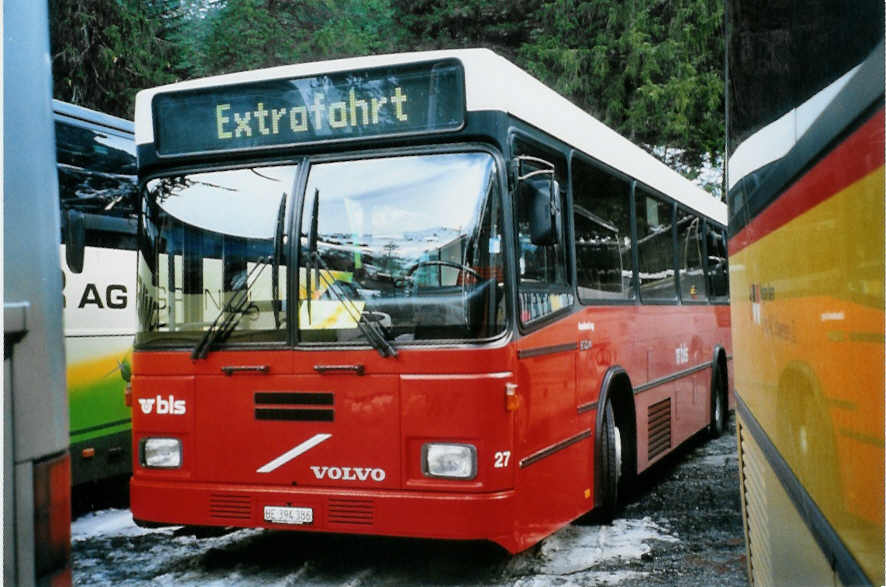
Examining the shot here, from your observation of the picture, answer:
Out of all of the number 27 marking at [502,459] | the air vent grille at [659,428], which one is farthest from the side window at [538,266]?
the air vent grille at [659,428]

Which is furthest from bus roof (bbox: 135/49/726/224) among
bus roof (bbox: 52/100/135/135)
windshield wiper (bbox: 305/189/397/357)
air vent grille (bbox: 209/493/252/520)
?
bus roof (bbox: 52/100/135/135)

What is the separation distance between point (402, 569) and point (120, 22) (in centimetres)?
1567

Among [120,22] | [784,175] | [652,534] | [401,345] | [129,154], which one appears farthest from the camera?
[120,22]

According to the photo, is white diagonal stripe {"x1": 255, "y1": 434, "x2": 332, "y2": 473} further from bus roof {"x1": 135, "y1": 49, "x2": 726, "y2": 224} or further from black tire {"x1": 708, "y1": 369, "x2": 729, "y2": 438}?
black tire {"x1": 708, "y1": 369, "x2": 729, "y2": 438}

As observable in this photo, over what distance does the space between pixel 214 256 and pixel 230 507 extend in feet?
4.71

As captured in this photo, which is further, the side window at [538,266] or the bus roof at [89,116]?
the bus roof at [89,116]

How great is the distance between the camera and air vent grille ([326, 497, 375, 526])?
5.46m

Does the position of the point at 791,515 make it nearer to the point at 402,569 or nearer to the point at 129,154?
the point at 402,569

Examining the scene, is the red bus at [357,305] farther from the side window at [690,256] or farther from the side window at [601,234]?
the side window at [690,256]

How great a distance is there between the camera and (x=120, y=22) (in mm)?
19078

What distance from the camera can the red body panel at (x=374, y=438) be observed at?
5.33m

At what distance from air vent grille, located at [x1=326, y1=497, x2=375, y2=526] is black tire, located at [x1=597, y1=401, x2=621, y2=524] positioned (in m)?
2.05

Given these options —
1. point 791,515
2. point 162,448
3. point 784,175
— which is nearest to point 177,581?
point 162,448

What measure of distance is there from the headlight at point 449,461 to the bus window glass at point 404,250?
1.93 feet
